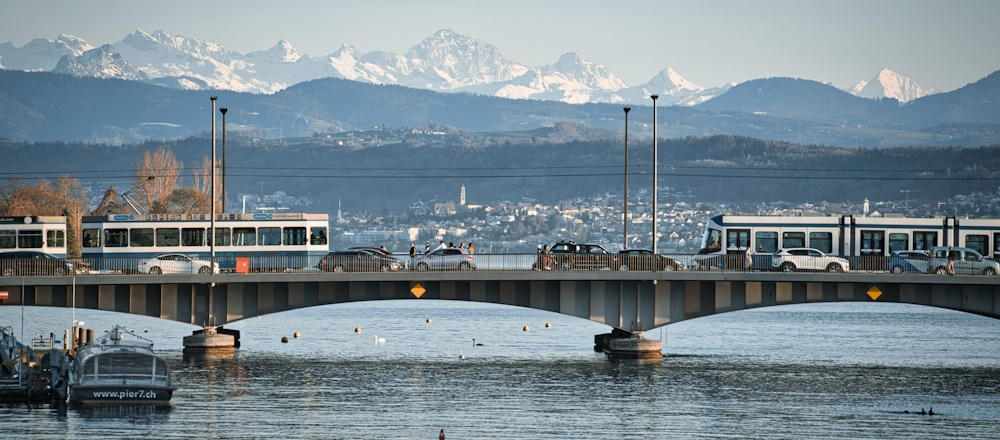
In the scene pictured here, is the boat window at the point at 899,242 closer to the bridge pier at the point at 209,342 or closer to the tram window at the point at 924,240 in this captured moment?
the tram window at the point at 924,240

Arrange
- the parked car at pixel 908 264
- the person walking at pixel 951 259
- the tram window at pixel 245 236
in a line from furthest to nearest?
the tram window at pixel 245 236 < the parked car at pixel 908 264 < the person walking at pixel 951 259

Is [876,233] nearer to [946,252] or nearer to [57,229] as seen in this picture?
[946,252]

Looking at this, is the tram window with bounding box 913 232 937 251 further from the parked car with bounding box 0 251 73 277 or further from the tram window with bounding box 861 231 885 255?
the parked car with bounding box 0 251 73 277

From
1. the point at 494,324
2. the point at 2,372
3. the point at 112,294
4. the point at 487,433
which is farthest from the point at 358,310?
the point at 487,433

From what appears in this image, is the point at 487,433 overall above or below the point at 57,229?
below

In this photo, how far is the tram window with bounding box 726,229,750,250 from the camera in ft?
302

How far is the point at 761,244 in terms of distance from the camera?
91.8m

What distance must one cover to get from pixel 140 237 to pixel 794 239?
147ft

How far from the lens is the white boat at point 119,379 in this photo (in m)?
63.8

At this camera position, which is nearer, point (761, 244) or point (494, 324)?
point (761, 244)

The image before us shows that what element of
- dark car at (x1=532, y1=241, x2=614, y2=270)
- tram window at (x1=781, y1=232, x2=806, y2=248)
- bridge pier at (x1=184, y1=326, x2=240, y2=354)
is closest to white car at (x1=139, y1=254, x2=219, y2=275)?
bridge pier at (x1=184, y1=326, x2=240, y2=354)

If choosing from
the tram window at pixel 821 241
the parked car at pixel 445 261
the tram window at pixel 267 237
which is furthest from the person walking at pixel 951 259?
the tram window at pixel 267 237

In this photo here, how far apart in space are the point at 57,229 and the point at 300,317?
57.5 meters

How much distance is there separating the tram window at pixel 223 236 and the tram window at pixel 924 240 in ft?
153
